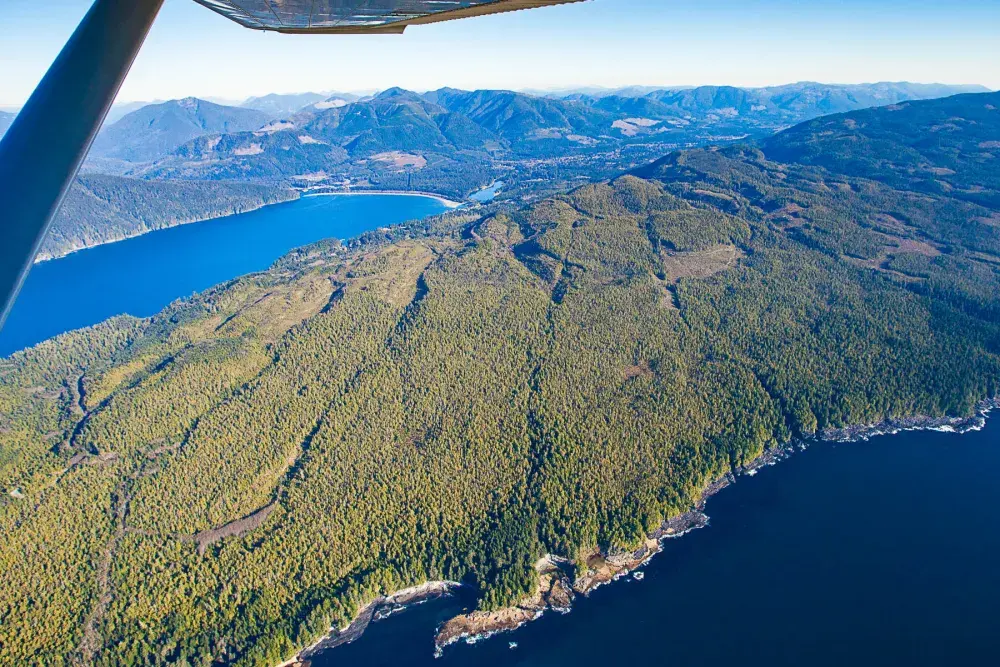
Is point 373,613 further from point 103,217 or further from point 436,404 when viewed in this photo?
point 103,217

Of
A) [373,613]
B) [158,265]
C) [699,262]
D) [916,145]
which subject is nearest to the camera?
[373,613]

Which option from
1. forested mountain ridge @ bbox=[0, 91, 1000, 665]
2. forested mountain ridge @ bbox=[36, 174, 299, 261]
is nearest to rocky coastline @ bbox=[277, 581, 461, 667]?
forested mountain ridge @ bbox=[0, 91, 1000, 665]

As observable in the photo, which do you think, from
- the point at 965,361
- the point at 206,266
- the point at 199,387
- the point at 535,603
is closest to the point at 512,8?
the point at 535,603

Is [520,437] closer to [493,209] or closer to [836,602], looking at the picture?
[836,602]

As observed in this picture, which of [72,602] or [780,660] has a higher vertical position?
[72,602]

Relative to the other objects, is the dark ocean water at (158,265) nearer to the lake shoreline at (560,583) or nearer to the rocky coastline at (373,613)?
→ the rocky coastline at (373,613)

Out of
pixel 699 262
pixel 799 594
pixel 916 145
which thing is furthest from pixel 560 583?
pixel 916 145

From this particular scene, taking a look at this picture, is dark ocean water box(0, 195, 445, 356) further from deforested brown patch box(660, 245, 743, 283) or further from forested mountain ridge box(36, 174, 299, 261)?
deforested brown patch box(660, 245, 743, 283)
